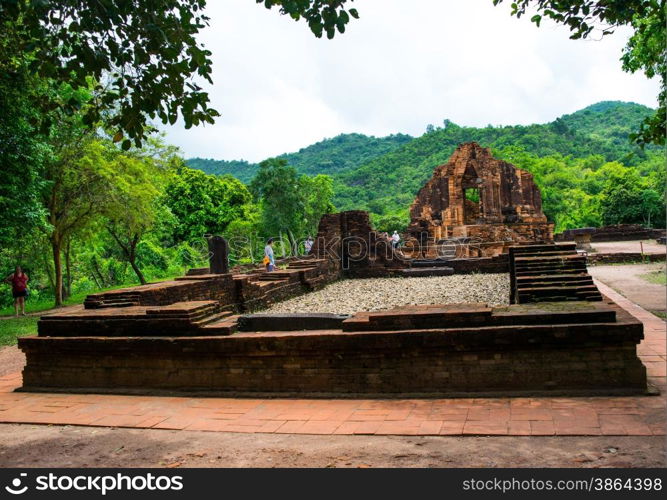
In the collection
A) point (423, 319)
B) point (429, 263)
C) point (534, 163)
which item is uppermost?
point (534, 163)

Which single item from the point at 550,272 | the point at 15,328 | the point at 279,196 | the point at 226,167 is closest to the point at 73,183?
the point at 15,328

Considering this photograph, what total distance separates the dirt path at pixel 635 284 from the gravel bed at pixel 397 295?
91.7 inches

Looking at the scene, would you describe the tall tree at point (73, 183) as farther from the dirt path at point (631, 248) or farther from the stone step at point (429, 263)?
the dirt path at point (631, 248)

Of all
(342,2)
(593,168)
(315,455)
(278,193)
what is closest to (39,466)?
(315,455)

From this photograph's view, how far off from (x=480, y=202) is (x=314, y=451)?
2713cm

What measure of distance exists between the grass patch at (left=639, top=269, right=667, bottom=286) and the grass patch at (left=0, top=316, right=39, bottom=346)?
13.4 m

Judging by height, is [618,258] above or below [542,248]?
below

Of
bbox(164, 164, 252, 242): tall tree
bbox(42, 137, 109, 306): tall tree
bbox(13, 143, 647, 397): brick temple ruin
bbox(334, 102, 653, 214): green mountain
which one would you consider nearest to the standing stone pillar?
bbox(13, 143, 647, 397): brick temple ruin

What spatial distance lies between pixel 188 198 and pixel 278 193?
7967mm

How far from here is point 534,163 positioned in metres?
46.0

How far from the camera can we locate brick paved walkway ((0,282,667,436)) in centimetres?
382

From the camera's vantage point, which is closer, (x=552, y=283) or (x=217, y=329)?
(x=217, y=329)

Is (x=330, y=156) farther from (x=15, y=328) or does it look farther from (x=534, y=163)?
(x=15, y=328)

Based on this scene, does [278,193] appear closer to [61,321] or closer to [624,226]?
[624,226]
